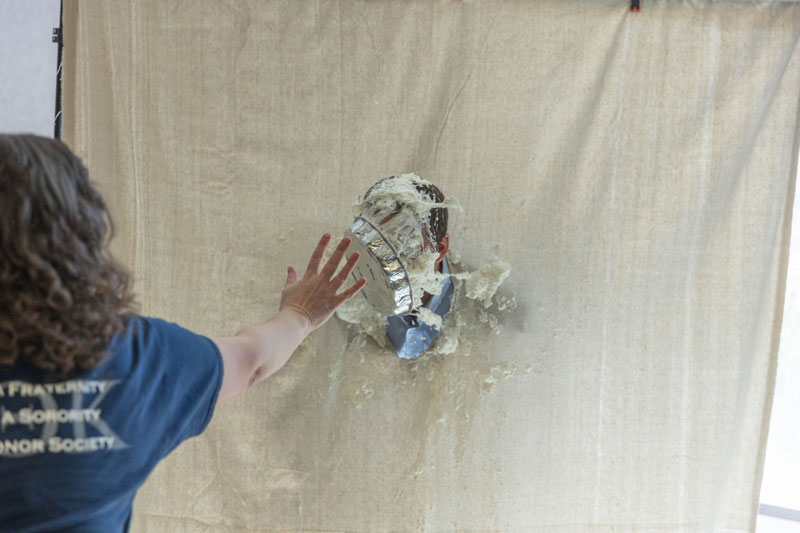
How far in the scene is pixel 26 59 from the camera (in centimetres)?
106

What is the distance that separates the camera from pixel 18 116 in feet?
3.53

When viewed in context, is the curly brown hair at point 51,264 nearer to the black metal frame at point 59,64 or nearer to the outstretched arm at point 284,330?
the outstretched arm at point 284,330

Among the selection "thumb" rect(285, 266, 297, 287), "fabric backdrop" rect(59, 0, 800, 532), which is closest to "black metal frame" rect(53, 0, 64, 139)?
"fabric backdrop" rect(59, 0, 800, 532)

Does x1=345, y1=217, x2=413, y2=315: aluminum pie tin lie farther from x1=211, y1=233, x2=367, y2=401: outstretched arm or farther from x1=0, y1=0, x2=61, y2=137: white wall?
x1=0, y1=0, x2=61, y2=137: white wall

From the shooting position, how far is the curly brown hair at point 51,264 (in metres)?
0.48

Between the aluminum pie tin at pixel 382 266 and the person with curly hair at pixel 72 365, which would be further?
the aluminum pie tin at pixel 382 266

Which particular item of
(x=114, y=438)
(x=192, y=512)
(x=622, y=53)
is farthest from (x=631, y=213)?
(x=192, y=512)

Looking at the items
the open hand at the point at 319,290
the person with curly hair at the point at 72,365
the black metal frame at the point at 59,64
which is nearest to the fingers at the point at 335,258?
the open hand at the point at 319,290

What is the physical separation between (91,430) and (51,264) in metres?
0.16

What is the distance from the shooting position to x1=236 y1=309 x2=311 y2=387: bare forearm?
68cm

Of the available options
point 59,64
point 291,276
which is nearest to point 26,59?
point 59,64

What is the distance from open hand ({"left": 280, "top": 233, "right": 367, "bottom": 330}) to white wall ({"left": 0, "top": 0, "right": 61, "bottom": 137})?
26.9 inches

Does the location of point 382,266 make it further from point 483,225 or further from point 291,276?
point 483,225

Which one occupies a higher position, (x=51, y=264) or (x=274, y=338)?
(x=51, y=264)
